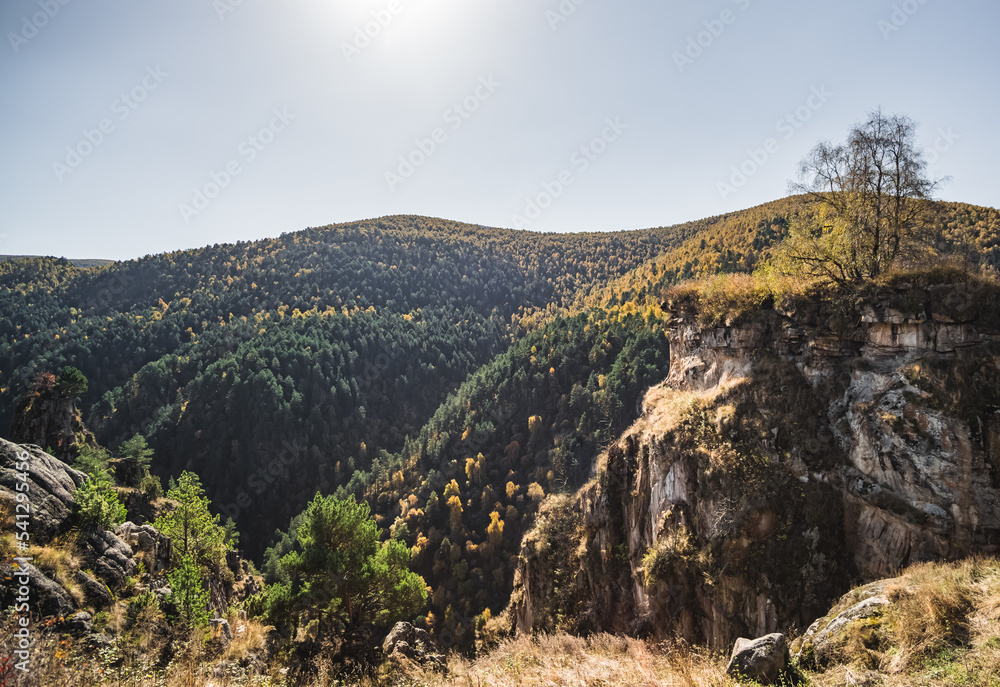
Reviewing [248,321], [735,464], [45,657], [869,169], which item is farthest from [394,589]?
[248,321]

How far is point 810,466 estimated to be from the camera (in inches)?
489

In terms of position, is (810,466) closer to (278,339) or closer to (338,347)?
(338,347)

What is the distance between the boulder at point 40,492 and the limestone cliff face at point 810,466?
18874mm

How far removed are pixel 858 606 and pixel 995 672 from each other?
2978 millimetres

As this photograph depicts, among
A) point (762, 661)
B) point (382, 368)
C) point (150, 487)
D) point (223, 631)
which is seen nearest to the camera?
point (762, 661)

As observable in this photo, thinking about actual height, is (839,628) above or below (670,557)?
above

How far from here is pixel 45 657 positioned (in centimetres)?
798

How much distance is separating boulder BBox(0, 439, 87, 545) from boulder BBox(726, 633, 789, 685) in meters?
18.7

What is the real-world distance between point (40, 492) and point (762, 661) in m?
20.3

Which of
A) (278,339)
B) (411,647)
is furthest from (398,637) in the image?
(278,339)

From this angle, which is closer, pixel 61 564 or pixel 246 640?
pixel 61 564

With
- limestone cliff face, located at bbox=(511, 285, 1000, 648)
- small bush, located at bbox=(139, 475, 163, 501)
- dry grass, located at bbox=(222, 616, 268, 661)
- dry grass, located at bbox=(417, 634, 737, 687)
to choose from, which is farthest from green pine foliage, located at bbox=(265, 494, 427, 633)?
small bush, located at bbox=(139, 475, 163, 501)

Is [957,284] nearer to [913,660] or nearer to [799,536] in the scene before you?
[799,536]

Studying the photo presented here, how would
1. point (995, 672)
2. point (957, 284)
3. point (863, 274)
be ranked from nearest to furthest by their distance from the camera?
point (995, 672) < point (957, 284) < point (863, 274)
